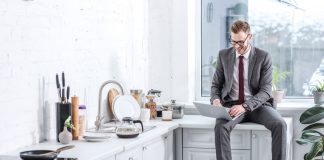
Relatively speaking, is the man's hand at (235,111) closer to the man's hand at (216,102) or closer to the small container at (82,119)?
the man's hand at (216,102)

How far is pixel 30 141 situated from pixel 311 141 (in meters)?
2.14

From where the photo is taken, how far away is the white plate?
436cm

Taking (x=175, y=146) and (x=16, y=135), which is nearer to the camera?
(x=16, y=135)

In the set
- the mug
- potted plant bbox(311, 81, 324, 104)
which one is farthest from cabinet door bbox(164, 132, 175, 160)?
potted plant bbox(311, 81, 324, 104)

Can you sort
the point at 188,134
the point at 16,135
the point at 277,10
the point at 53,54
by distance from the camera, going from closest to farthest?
the point at 16,135 < the point at 53,54 < the point at 188,134 < the point at 277,10

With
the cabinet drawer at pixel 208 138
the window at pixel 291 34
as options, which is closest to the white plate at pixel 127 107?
the cabinet drawer at pixel 208 138

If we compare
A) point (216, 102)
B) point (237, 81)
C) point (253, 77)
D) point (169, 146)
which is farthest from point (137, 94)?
point (253, 77)

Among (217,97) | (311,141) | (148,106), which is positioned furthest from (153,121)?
(311,141)

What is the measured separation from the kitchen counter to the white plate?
13 centimetres

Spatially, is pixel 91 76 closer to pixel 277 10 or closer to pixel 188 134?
pixel 188 134

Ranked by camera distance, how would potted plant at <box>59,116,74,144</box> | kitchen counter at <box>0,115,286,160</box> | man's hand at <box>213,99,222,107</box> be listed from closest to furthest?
kitchen counter at <box>0,115,286,160</box>
potted plant at <box>59,116,74,144</box>
man's hand at <box>213,99,222,107</box>

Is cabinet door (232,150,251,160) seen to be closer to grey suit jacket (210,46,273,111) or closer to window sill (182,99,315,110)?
grey suit jacket (210,46,273,111)

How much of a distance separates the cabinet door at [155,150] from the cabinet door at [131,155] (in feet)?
0.34

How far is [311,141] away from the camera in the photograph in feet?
14.1
